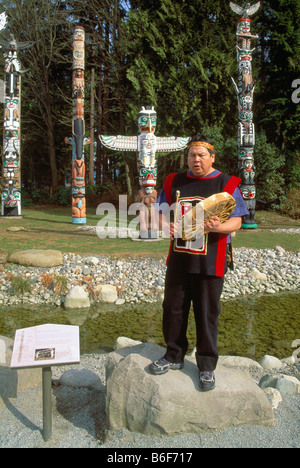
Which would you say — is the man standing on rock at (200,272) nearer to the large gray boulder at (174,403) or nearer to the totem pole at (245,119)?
the large gray boulder at (174,403)

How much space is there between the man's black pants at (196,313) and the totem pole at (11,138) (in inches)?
429

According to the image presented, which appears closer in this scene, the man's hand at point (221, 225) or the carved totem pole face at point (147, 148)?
the man's hand at point (221, 225)

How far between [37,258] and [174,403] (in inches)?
197

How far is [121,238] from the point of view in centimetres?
969

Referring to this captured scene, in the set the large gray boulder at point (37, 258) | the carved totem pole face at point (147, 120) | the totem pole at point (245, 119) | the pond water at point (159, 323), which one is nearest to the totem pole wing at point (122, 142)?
the carved totem pole face at point (147, 120)

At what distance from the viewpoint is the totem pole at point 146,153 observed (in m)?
9.07

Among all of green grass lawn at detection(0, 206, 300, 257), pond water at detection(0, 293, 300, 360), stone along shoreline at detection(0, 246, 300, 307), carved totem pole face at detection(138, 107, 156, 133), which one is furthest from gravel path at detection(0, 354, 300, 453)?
carved totem pole face at detection(138, 107, 156, 133)

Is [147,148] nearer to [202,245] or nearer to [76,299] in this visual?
[76,299]

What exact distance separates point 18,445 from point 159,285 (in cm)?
430

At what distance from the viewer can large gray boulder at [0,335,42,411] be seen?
2.79 metres

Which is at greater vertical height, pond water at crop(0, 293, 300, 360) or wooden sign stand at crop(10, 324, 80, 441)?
wooden sign stand at crop(10, 324, 80, 441)

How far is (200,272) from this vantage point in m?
2.60

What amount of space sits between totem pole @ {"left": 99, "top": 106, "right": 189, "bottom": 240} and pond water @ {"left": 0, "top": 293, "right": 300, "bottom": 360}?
3453 millimetres

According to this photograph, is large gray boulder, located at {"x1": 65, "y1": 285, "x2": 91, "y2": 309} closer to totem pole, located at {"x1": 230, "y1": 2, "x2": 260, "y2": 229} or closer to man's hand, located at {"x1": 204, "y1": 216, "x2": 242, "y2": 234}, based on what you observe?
man's hand, located at {"x1": 204, "y1": 216, "x2": 242, "y2": 234}
